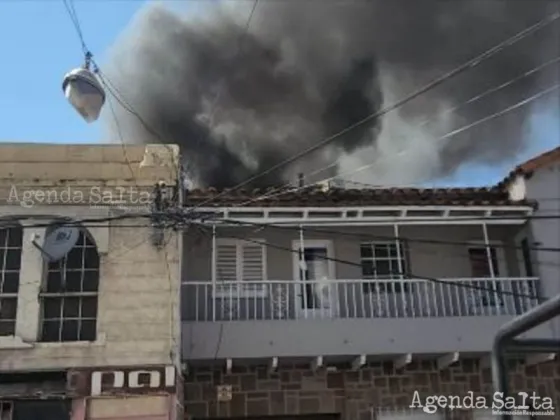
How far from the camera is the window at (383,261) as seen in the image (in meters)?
15.5

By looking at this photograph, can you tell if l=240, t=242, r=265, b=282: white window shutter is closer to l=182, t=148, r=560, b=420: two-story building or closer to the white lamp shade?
l=182, t=148, r=560, b=420: two-story building

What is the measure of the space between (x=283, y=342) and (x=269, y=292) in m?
1.44

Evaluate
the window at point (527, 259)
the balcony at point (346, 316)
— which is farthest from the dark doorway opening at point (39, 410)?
the window at point (527, 259)

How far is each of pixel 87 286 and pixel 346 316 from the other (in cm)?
511

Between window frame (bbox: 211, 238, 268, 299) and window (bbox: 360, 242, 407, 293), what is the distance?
215cm

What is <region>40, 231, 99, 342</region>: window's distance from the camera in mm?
12375

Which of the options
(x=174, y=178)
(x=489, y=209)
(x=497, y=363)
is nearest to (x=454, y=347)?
(x=489, y=209)

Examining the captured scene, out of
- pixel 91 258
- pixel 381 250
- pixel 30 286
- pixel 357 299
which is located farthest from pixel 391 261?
pixel 30 286

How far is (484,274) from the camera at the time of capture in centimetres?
1593

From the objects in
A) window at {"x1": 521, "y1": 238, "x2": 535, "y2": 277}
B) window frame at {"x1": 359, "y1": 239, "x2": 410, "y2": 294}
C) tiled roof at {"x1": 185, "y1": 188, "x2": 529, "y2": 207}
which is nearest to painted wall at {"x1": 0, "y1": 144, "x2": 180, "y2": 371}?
tiled roof at {"x1": 185, "y1": 188, "x2": 529, "y2": 207}

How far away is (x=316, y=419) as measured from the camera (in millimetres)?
14578

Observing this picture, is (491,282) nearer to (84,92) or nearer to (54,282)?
(54,282)

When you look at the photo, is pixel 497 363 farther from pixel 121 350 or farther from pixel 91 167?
pixel 91 167

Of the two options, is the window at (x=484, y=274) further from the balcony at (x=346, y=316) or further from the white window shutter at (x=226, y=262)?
the white window shutter at (x=226, y=262)
